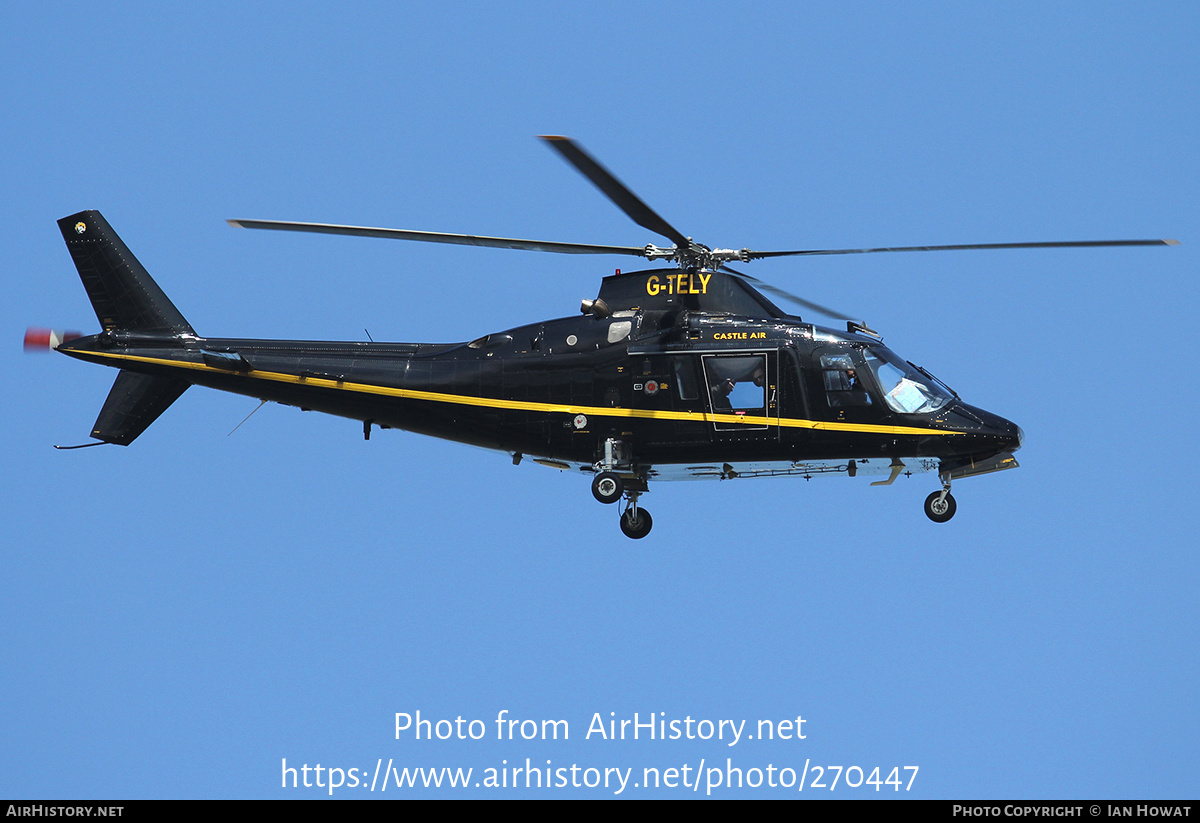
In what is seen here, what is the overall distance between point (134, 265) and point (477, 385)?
712 centimetres

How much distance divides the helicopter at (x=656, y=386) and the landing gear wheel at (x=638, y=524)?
38 mm

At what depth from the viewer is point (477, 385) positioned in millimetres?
23797

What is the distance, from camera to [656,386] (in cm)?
2303

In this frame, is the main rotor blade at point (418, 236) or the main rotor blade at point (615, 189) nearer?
the main rotor blade at point (615, 189)

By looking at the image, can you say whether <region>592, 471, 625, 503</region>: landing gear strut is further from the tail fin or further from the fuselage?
the tail fin

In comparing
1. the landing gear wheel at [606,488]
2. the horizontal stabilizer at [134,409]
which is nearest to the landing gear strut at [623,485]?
the landing gear wheel at [606,488]

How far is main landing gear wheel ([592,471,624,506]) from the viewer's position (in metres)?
22.7

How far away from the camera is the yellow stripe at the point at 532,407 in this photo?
2259 cm

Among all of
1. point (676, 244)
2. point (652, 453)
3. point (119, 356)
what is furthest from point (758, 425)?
point (119, 356)

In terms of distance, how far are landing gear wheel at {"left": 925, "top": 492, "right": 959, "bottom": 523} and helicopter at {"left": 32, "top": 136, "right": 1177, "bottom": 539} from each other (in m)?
0.02

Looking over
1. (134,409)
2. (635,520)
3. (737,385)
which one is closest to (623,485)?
(635,520)

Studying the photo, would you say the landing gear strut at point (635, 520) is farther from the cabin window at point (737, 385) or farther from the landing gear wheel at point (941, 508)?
the landing gear wheel at point (941, 508)

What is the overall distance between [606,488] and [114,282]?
9989mm

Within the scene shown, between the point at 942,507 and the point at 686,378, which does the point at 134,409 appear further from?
the point at 942,507
